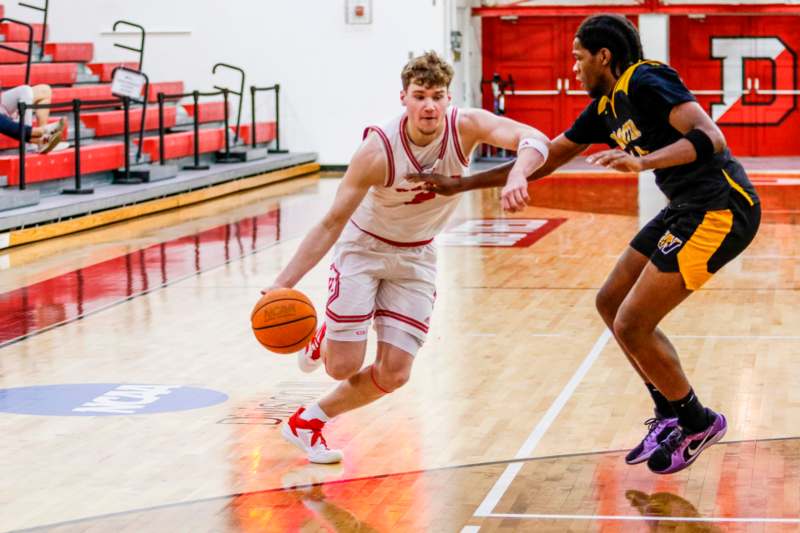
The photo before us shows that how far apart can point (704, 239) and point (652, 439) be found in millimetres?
799

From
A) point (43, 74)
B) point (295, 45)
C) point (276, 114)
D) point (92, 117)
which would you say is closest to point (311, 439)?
point (92, 117)

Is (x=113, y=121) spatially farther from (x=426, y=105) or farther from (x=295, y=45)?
(x=426, y=105)

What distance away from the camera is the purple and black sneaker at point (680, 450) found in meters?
5.05

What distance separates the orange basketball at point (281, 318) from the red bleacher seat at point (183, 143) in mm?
11619

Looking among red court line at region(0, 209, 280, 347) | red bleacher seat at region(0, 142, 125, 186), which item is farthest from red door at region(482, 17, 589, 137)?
red court line at region(0, 209, 280, 347)

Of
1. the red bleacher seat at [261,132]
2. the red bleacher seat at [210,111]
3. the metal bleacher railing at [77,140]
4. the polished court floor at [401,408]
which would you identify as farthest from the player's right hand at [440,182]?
the red bleacher seat at [261,132]

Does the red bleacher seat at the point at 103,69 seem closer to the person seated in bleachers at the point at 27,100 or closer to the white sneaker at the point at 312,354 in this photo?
the person seated in bleachers at the point at 27,100

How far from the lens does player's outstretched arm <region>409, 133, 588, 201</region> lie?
4945 mm

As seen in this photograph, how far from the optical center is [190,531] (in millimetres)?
4613

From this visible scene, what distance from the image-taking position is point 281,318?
513 centimetres

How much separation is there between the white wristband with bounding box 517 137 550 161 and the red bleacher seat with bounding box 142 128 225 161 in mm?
11948

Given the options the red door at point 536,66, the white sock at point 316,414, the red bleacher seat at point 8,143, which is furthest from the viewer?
the red door at point 536,66

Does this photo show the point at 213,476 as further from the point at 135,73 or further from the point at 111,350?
the point at 135,73

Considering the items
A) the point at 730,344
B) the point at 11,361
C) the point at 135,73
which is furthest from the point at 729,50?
the point at 11,361
